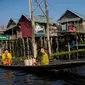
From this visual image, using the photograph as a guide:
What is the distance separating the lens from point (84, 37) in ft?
A: 124

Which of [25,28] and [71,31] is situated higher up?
[25,28]

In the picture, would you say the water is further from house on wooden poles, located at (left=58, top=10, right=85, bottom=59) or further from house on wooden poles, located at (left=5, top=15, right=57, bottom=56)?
house on wooden poles, located at (left=5, top=15, right=57, bottom=56)

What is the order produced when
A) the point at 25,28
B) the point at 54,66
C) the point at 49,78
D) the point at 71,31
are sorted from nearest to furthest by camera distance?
the point at 54,66 < the point at 49,78 < the point at 71,31 < the point at 25,28

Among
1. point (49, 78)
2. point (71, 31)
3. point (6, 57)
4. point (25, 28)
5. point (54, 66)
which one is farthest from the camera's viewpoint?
point (25, 28)

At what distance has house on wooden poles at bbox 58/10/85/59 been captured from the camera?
34.8 metres

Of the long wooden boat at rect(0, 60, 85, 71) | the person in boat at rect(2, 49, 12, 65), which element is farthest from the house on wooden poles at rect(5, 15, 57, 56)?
the long wooden boat at rect(0, 60, 85, 71)

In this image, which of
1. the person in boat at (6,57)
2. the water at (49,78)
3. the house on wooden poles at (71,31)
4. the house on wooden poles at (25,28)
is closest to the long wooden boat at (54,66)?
the water at (49,78)

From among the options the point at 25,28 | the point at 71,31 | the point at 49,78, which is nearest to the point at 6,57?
the point at 49,78

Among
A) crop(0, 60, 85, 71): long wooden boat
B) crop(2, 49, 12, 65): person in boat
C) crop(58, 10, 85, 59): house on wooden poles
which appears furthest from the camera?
crop(58, 10, 85, 59): house on wooden poles

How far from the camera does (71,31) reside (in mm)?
Result: 33781

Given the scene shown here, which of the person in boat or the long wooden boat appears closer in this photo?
the long wooden boat

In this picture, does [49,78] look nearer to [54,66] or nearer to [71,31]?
[54,66]

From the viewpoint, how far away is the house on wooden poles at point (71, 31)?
34781 mm

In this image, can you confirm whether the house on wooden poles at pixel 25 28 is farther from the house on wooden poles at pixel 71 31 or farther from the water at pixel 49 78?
the water at pixel 49 78
